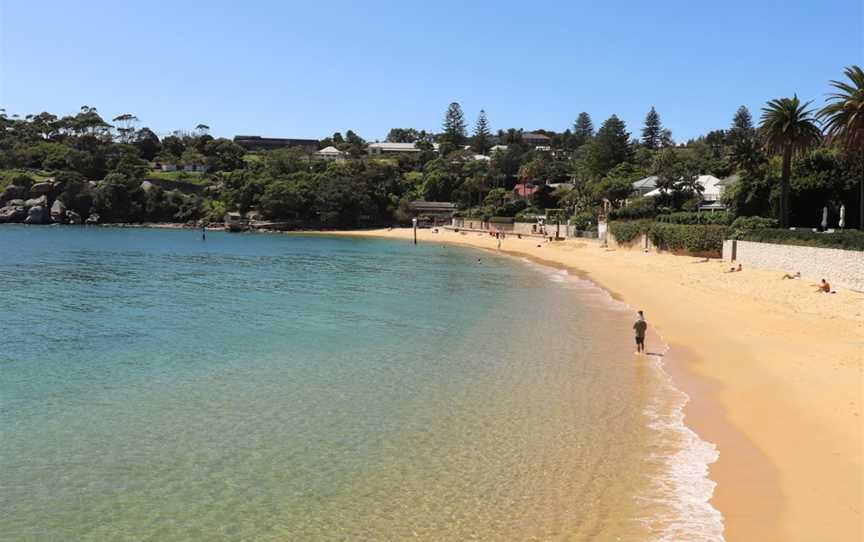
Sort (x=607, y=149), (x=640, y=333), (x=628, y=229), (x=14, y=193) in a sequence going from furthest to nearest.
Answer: (x=14, y=193) < (x=607, y=149) < (x=628, y=229) < (x=640, y=333)

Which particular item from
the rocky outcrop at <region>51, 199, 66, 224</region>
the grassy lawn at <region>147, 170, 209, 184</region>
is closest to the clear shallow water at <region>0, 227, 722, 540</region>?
the rocky outcrop at <region>51, 199, 66, 224</region>

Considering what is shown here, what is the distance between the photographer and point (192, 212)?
14562 cm

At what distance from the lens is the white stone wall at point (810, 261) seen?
29797 millimetres

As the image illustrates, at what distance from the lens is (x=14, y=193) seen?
463ft

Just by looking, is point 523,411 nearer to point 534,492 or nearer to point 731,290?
point 534,492

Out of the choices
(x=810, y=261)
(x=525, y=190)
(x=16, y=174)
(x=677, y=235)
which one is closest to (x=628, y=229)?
(x=677, y=235)

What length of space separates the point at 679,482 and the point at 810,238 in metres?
28.0

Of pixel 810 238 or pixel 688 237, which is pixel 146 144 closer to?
pixel 688 237

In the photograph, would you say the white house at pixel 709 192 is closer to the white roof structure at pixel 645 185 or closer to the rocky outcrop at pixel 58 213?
the white roof structure at pixel 645 185

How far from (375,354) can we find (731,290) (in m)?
Result: 21.2

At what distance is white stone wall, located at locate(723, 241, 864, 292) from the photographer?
1173 inches

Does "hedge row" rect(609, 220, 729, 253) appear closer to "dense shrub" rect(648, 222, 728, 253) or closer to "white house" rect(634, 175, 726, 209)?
"dense shrub" rect(648, 222, 728, 253)

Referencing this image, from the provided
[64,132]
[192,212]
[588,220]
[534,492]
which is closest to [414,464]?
[534,492]

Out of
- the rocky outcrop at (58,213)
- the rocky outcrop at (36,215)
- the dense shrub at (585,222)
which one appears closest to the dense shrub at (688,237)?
the dense shrub at (585,222)
